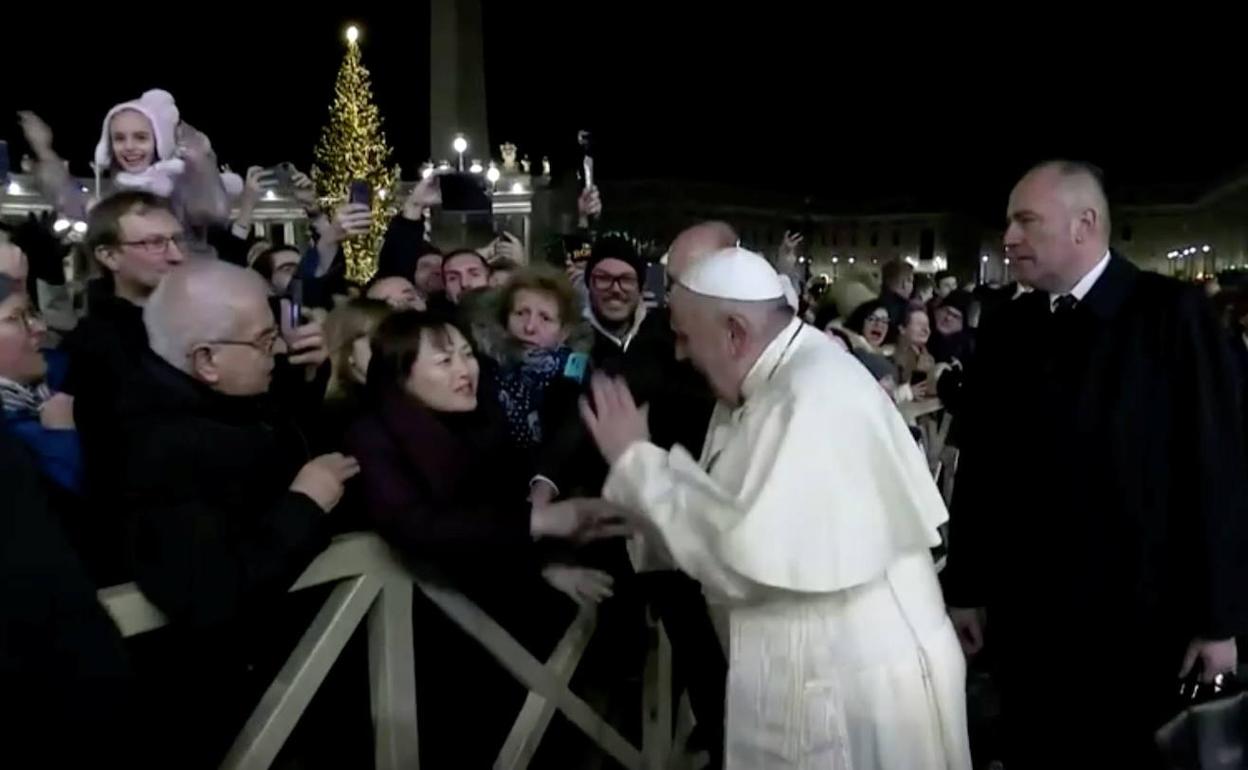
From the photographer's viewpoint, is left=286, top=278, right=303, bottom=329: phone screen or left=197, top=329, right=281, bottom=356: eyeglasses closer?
left=197, top=329, right=281, bottom=356: eyeglasses

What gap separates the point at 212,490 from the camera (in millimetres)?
3021

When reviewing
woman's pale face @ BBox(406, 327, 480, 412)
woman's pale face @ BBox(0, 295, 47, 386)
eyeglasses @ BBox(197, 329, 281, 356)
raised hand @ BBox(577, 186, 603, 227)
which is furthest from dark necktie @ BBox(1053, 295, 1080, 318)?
raised hand @ BBox(577, 186, 603, 227)

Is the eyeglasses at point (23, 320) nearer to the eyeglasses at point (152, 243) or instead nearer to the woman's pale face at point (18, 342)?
the woman's pale face at point (18, 342)

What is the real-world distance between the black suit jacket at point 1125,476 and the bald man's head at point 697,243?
3.69ft

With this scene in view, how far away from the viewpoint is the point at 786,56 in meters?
37.2

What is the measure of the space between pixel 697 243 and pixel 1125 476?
1.69 m

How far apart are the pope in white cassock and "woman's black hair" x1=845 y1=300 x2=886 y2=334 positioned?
5876 millimetres

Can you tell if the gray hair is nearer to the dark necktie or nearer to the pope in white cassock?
the pope in white cassock

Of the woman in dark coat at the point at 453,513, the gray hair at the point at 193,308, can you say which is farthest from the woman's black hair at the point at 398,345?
the gray hair at the point at 193,308

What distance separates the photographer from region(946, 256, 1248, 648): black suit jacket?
149 inches

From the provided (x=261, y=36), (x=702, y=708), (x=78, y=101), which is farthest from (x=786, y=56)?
(x=702, y=708)

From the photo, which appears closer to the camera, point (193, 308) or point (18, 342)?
point (193, 308)

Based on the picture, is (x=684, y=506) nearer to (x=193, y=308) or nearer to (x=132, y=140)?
(x=193, y=308)

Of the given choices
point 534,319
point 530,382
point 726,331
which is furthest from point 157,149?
point 726,331
